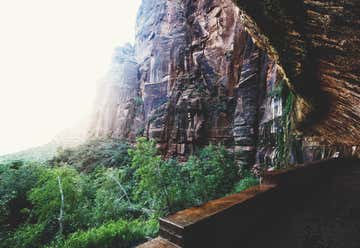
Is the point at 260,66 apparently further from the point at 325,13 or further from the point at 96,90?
the point at 96,90

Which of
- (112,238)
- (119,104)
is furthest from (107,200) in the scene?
(119,104)

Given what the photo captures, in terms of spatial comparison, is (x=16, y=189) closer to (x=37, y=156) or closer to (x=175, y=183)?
(x=175, y=183)

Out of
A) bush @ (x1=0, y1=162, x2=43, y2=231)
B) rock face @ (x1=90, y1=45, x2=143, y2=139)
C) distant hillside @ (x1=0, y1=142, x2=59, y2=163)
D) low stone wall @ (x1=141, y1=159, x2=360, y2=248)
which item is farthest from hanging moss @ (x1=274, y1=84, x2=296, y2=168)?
distant hillside @ (x1=0, y1=142, x2=59, y2=163)

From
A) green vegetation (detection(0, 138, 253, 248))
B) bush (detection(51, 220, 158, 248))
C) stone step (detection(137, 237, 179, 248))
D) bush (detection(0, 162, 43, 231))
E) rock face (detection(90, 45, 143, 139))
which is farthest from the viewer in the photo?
rock face (detection(90, 45, 143, 139))

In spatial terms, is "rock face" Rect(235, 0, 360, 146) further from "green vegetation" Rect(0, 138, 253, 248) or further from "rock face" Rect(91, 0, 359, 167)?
"green vegetation" Rect(0, 138, 253, 248)

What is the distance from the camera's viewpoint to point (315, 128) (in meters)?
6.68

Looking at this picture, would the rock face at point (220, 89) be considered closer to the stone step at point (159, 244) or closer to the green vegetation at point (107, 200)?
the stone step at point (159, 244)

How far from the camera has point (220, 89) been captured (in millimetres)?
18344

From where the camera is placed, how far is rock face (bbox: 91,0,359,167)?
19.4ft

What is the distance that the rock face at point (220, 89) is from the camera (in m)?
5.90

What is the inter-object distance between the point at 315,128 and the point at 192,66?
16.4 m

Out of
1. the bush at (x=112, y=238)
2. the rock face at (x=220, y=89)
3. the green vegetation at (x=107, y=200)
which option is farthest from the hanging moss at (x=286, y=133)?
the bush at (x=112, y=238)

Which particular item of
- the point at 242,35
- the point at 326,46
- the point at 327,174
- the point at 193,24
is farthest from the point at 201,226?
the point at 193,24

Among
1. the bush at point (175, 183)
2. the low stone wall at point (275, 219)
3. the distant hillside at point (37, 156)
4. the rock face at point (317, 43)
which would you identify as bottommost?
the distant hillside at point (37, 156)
